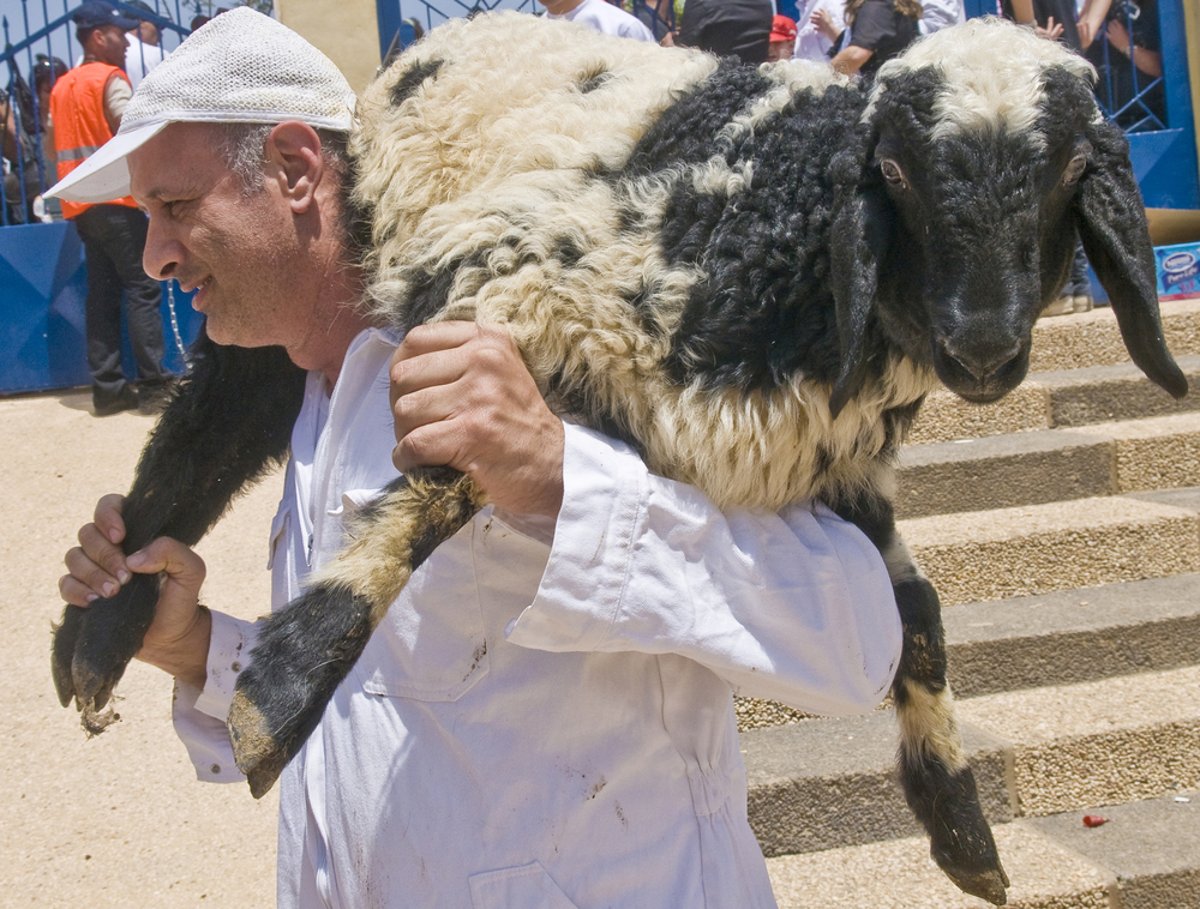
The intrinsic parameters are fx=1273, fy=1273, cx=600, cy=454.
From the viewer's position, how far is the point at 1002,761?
13.5 feet

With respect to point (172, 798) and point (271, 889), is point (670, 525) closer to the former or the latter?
point (271, 889)

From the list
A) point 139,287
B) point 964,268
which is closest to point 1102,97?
point 139,287

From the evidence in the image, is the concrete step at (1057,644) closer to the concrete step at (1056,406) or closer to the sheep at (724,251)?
the concrete step at (1056,406)

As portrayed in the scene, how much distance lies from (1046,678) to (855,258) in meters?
3.27

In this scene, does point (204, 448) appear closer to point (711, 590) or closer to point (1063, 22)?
point (711, 590)

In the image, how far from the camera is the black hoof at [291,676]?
70.4 inches

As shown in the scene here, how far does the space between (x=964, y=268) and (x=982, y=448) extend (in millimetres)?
3954

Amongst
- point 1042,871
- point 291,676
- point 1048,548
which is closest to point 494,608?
point 291,676

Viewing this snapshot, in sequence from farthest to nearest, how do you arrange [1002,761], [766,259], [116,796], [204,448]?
[116,796] < [1002,761] < [204,448] < [766,259]

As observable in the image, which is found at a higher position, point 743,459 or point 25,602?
point 743,459

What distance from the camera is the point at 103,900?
4004mm

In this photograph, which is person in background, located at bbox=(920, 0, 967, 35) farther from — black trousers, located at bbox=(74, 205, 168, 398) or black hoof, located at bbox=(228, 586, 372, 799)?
black hoof, located at bbox=(228, 586, 372, 799)

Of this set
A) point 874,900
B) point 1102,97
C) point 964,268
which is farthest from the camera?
point 1102,97

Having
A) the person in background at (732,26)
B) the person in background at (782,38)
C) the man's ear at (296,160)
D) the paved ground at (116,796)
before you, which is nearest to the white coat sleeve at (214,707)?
the man's ear at (296,160)
